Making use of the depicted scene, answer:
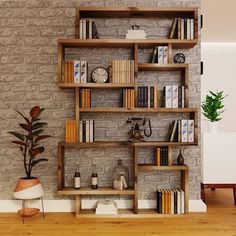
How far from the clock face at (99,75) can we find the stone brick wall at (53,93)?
140mm

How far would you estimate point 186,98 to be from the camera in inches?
135

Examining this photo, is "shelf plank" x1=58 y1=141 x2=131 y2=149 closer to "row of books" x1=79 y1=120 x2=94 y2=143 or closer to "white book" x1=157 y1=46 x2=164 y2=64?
"row of books" x1=79 y1=120 x2=94 y2=143

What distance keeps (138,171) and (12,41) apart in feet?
6.35

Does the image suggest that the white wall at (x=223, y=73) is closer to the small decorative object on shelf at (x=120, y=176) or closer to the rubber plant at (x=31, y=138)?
the small decorative object on shelf at (x=120, y=176)

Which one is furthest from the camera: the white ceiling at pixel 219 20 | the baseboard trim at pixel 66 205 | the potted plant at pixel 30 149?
the white ceiling at pixel 219 20

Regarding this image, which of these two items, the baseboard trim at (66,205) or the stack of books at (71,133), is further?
the baseboard trim at (66,205)

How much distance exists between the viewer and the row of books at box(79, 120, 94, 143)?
133 inches

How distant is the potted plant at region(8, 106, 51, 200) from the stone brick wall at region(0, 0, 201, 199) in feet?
0.33

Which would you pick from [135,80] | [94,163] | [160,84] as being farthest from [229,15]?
[94,163]

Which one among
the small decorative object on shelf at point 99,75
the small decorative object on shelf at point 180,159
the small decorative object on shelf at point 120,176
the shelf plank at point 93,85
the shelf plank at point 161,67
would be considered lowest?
the small decorative object on shelf at point 120,176

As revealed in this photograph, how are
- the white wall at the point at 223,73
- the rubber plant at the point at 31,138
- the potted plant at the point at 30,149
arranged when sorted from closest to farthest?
1. the potted plant at the point at 30,149
2. the rubber plant at the point at 31,138
3. the white wall at the point at 223,73

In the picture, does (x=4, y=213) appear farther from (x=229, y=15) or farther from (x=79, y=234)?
(x=229, y=15)

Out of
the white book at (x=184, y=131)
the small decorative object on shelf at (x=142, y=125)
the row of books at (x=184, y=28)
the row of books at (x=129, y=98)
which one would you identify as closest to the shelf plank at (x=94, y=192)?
the small decorative object on shelf at (x=142, y=125)

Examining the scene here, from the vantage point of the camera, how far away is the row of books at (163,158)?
3.43 meters
